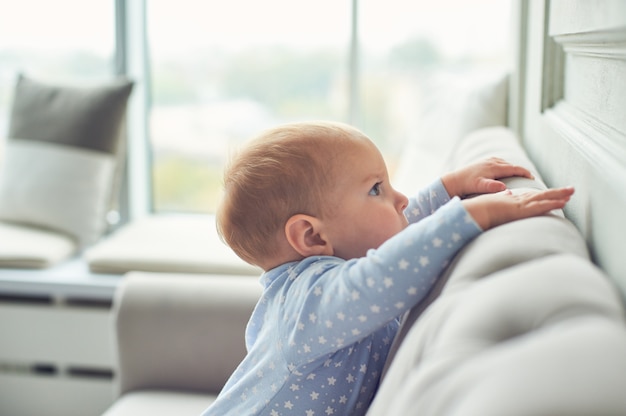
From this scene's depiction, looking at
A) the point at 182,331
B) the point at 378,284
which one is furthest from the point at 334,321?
the point at 182,331

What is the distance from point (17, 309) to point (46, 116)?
Result: 0.66 metres

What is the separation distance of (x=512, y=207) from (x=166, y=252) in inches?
67.5

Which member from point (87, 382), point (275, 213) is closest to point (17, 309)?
point (87, 382)

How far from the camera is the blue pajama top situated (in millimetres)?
872

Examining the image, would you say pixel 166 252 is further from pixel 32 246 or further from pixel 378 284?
pixel 378 284

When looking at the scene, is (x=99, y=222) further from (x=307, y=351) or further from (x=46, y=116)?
(x=307, y=351)

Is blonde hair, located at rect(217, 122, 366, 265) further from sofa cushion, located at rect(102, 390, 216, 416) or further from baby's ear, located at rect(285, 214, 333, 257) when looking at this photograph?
sofa cushion, located at rect(102, 390, 216, 416)

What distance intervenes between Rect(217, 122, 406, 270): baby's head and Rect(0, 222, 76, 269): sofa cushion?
1.56 meters

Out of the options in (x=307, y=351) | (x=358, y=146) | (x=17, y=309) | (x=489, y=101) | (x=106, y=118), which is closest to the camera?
(x=307, y=351)

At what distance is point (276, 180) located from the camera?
105cm

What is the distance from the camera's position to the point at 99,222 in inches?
109

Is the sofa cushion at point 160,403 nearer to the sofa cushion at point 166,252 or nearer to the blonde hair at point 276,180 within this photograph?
the sofa cushion at point 166,252

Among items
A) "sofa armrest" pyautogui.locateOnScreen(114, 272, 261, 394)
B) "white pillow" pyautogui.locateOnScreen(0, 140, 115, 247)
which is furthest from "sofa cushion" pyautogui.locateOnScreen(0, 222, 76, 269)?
"sofa armrest" pyautogui.locateOnScreen(114, 272, 261, 394)

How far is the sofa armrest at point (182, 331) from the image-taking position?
181cm
